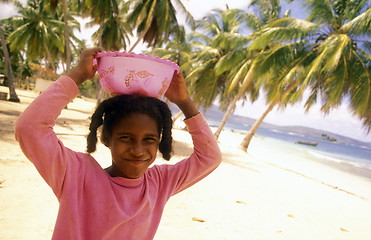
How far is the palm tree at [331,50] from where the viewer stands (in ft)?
25.7

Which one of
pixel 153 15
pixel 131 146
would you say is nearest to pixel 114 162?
pixel 131 146

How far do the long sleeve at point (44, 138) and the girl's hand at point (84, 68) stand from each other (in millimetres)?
94

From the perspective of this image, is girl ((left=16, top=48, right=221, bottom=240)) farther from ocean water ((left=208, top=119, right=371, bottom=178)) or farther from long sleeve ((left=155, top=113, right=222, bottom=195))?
ocean water ((left=208, top=119, right=371, bottom=178))

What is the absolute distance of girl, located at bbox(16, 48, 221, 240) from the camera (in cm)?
87

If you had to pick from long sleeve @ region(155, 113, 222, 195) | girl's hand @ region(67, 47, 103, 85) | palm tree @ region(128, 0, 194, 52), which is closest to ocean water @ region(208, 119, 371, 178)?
palm tree @ region(128, 0, 194, 52)

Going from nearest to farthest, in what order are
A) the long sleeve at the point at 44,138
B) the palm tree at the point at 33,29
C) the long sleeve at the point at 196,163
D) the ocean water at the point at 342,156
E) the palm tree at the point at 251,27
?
the long sleeve at the point at 44,138 < the long sleeve at the point at 196,163 < the palm tree at the point at 251,27 < the ocean water at the point at 342,156 < the palm tree at the point at 33,29

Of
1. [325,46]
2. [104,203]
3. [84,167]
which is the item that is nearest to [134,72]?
[84,167]

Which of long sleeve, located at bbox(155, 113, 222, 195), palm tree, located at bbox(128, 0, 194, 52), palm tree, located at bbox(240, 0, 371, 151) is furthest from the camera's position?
palm tree, located at bbox(128, 0, 194, 52)

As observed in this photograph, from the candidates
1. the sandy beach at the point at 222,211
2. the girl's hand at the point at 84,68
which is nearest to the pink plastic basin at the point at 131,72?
the girl's hand at the point at 84,68

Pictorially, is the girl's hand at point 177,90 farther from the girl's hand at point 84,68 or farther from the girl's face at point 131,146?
the girl's hand at point 84,68

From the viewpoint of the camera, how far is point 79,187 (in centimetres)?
94

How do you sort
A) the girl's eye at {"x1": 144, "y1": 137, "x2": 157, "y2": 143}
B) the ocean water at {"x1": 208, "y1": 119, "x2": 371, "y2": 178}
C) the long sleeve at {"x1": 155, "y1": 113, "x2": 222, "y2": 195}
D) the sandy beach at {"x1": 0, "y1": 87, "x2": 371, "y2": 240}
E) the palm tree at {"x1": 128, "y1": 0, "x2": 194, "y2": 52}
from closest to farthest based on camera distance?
1. the girl's eye at {"x1": 144, "y1": 137, "x2": 157, "y2": 143}
2. the long sleeve at {"x1": 155, "y1": 113, "x2": 222, "y2": 195}
3. the sandy beach at {"x1": 0, "y1": 87, "x2": 371, "y2": 240}
4. the palm tree at {"x1": 128, "y1": 0, "x2": 194, "y2": 52}
5. the ocean water at {"x1": 208, "y1": 119, "x2": 371, "y2": 178}

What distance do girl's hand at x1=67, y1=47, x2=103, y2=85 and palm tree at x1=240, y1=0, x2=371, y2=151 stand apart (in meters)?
7.85

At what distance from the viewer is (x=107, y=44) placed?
16.7 meters
